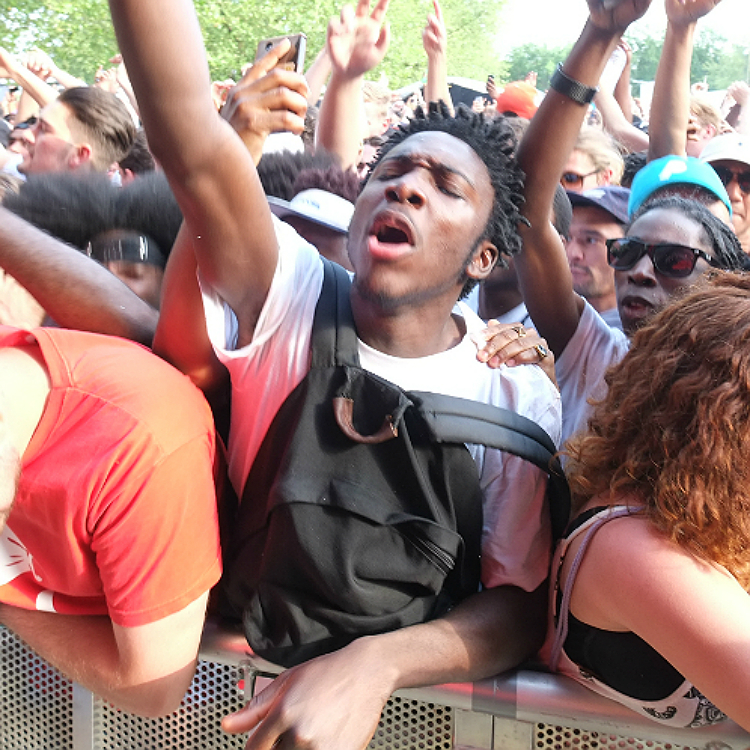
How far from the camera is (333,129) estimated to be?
3805 mm

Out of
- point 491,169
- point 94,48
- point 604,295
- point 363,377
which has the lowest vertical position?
point 94,48

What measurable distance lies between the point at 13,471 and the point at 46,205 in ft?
4.53

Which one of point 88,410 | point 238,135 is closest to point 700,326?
point 238,135

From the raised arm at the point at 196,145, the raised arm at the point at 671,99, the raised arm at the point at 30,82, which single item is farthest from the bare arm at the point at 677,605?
the raised arm at the point at 30,82

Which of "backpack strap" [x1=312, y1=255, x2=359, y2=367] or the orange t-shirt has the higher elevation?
"backpack strap" [x1=312, y1=255, x2=359, y2=367]

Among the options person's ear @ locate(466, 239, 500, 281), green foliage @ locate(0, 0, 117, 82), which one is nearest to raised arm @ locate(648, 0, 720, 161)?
person's ear @ locate(466, 239, 500, 281)

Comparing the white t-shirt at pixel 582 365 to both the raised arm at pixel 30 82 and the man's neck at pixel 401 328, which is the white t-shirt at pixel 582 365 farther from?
the raised arm at pixel 30 82

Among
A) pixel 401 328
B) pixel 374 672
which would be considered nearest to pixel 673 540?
pixel 374 672

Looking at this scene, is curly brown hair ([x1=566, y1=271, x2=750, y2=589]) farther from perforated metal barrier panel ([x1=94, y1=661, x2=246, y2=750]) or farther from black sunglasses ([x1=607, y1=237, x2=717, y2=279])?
perforated metal barrier panel ([x1=94, y1=661, x2=246, y2=750])

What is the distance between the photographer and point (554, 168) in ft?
7.40

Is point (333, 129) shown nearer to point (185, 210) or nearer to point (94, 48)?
point (185, 210)

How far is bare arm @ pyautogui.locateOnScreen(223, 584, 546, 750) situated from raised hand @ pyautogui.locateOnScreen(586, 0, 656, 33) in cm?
140

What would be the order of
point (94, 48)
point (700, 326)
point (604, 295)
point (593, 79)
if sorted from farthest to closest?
point (94, 48)
point (604, 295)
point (593, 79)
point (700, 326)

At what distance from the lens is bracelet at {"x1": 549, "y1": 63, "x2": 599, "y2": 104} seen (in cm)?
216
